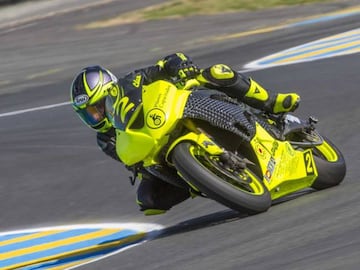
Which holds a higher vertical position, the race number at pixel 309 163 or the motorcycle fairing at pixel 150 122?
the motorcycle fairing at pixel 150 122

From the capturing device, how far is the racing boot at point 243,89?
21.8 feet

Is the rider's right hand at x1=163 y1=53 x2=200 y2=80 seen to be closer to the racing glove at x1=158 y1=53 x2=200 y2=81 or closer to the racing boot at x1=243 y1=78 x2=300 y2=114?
the racing glove at x1=158 y1=53 x2=200 y2=81

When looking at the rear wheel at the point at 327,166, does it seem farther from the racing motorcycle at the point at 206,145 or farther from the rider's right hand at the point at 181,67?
the rider's right hand at the point at 181,67

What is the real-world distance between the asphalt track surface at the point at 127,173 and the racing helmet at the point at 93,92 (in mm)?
995

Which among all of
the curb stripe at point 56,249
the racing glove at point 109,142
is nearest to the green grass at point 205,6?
the curb stripe at point 56,249

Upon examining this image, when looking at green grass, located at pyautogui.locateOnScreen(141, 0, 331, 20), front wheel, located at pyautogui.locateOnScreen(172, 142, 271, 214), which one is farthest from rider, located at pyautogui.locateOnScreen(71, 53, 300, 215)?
green grass, located at pyautogui.locateOnScreen(141, 0, 331, 20)

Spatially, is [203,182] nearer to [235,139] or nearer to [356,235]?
[235,139]

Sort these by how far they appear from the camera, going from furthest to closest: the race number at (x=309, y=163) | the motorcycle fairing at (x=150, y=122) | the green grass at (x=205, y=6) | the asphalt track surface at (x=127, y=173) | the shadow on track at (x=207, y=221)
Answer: the green grass at (x=205, y=6) → the race number at (x=309, y=163) → the shadow on track at (x=207, y=221) → the motorcycle fairing at (x=150, y=122) → the asphalt track surface at (x=127, y=173)

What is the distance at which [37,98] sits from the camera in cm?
1435

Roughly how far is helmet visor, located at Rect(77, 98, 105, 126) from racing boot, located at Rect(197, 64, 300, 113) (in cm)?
72

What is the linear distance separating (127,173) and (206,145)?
12.0 ft

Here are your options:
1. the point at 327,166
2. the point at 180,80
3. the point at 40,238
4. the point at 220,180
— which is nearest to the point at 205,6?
the point at 40,238

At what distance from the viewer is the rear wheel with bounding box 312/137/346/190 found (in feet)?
23.3

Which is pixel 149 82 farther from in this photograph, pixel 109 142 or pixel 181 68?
pixel 109 142
